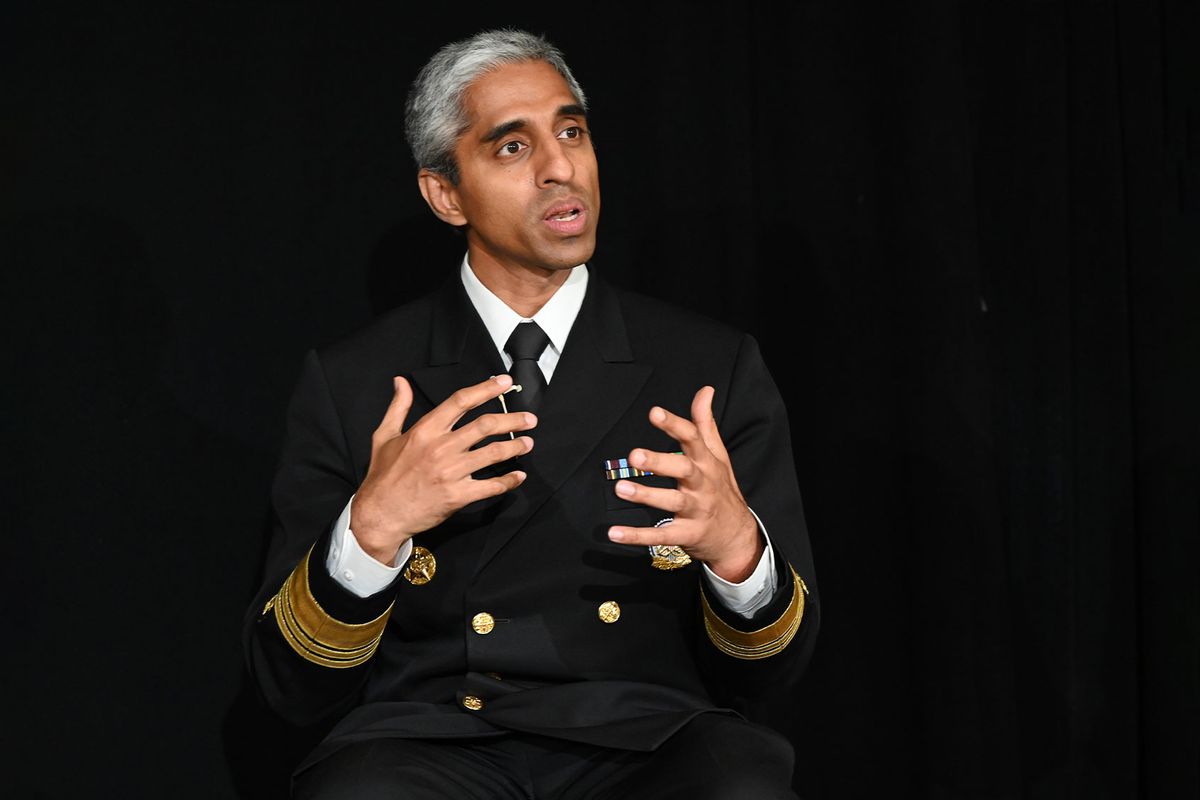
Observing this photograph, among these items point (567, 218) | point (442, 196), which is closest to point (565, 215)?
point (567, 218)

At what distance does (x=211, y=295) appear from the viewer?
8.18 ft

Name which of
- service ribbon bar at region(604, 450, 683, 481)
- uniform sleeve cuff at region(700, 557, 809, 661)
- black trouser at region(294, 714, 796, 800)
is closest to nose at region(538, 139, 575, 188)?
service ribbon bar at region(604, 450, 683, 481)

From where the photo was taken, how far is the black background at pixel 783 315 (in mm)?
2410

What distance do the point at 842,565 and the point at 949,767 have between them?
0.39 m

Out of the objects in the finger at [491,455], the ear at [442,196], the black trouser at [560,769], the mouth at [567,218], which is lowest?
the black trouser at [560,769]

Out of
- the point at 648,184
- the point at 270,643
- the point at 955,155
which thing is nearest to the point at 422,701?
the point at 270,643

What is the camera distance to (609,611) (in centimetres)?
189

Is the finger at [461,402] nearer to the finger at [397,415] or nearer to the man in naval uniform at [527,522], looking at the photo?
the man in naval uniform at [527,522]

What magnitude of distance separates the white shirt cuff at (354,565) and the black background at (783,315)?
822 mm

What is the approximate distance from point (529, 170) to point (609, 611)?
0.65 m

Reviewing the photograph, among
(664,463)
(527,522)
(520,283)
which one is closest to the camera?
(664,463)

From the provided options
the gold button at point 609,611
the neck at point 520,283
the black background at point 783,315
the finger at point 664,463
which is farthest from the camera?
the black background at point 783,315

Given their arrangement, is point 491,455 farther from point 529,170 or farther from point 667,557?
point 529,170

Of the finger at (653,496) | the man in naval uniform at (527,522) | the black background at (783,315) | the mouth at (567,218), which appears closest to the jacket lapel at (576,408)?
the man in naval uniform at (527,522)
